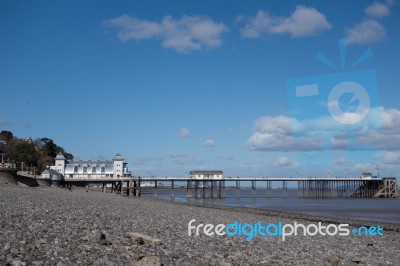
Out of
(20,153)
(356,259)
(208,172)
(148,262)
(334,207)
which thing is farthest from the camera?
A: (208,172)

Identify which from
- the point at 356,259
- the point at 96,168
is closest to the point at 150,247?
the point at 356,259

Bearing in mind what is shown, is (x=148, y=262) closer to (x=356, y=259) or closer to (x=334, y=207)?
(x=356, y=259)

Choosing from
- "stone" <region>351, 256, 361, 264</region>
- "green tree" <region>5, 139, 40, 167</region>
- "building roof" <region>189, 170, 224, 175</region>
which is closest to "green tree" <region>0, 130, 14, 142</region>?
"green tree" <region>5, 139, 40, 167</region>

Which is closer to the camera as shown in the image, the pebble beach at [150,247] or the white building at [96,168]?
the pebble beach at [150,247]

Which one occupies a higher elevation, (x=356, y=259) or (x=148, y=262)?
(x=148, y=262)

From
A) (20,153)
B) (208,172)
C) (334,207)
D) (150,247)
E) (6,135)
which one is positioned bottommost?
(334,207)

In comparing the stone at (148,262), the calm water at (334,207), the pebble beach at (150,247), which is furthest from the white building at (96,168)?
the stone at (148,262)

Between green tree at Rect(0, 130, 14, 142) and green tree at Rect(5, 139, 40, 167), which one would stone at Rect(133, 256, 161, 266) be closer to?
green tree at Rect(5, 139, 40, 167)

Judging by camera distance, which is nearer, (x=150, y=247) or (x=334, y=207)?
(x=150, y=247)

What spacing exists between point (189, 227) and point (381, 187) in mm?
96630

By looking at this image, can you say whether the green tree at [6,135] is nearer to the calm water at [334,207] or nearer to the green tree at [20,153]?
the green tree at [20,153]

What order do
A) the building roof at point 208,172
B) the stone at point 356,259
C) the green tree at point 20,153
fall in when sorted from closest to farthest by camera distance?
the stone at point 356,259
the green tree at point 20,153
the building roof at point 208,172

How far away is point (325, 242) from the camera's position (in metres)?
13.4

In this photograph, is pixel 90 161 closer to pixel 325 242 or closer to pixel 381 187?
pixel 381 187
